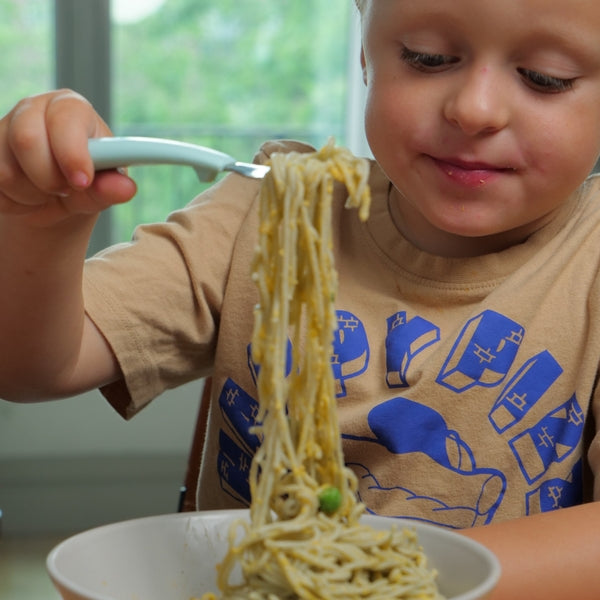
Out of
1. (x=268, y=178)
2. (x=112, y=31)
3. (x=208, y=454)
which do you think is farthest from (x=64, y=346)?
(x=112, y=31)

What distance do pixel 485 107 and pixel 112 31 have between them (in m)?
2.59

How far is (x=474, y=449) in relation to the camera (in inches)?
40.9

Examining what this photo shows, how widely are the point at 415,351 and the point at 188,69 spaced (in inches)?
98.1

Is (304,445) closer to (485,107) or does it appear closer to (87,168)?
(87,168)

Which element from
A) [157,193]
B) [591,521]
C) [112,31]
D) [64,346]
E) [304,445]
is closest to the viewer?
[304,445]

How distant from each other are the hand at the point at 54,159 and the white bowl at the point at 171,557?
10.3 inches

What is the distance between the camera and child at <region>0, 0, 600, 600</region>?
892 millimetres

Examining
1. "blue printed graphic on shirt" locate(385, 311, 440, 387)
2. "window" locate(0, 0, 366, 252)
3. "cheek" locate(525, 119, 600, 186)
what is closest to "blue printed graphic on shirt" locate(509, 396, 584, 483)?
"blue printed graphic on shirt" locate(385, 311, 440, 387)

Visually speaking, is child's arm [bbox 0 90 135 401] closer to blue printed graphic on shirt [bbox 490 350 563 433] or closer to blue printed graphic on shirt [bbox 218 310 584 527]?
blue printed graphic on shirt [bbox 218 310 584 527]

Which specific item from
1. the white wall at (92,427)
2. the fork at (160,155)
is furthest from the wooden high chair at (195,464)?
the white wall at (92,427)

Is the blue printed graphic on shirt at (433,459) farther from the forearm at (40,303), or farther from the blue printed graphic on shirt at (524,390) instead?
the forearm at (40,303)

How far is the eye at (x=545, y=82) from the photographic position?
36.0 inches

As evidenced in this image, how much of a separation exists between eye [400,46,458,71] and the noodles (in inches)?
11.7

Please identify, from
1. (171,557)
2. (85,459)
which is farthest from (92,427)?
(171,557)
